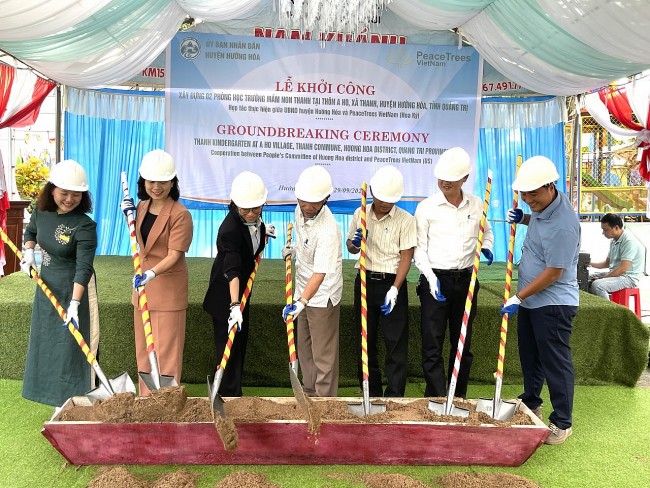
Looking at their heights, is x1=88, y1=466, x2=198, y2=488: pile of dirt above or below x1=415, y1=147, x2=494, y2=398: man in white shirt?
below

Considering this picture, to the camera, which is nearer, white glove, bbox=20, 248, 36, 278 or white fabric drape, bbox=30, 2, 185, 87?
white glove, bbox=20, 248, 36, 278

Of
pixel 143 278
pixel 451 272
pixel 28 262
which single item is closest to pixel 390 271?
pixel 451 272

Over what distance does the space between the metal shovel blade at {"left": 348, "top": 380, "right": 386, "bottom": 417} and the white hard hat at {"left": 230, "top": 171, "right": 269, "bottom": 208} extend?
3.23 feet

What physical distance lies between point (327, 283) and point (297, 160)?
2.52m

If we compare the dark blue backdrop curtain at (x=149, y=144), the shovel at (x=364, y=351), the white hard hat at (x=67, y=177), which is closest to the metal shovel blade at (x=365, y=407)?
the shovel at (x=364, y=351)

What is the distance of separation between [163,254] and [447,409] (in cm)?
153

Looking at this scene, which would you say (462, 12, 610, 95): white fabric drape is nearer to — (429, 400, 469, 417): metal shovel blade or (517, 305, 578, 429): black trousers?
(517, 305, 578, 429): black trousers

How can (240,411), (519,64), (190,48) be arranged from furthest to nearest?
(190,48), (519,64), (240,411)

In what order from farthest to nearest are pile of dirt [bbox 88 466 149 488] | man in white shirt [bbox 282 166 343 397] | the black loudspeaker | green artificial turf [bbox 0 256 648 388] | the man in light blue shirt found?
the black loudspeaker → the man in light blue shirt → green artificial turf [bbox 0 256 648 388] → man in white shirt [bbox 282 166 343 397] → pile of dirt [bbox 88 466 149 488]

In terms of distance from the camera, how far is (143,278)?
284 cm

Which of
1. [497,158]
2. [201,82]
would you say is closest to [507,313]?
[201,82]

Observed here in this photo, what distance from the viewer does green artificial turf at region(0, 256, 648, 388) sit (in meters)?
3.87

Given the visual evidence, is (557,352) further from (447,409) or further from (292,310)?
(292,310)

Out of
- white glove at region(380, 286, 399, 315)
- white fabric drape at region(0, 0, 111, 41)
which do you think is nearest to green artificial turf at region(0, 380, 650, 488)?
white glove at region(380, 286, 399, 315)
